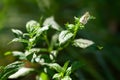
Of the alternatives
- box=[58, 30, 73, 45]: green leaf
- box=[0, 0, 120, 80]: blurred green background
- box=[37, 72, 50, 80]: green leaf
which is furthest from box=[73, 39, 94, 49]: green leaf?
box=[0, 0, 120, 80]: blurred green background

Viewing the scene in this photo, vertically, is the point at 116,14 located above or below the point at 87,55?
above

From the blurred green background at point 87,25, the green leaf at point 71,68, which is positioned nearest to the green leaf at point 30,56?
the green leaf at point 71,68

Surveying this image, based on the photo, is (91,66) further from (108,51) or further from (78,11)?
(78,11)

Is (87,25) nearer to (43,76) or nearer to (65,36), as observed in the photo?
(43,76)

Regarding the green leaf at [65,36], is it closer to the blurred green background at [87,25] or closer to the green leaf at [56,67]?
the green leaf at [56,67]

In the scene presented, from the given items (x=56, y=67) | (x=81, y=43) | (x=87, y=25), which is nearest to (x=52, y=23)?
(x=81, y=43)

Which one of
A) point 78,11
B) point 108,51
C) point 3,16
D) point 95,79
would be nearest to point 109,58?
point 108,51

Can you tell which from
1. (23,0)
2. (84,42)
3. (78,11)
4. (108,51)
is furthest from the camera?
(23,0)

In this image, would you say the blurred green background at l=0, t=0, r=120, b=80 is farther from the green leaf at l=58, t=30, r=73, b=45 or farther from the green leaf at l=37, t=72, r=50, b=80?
the green leaf at l=58, t=30, r=73, b=45
